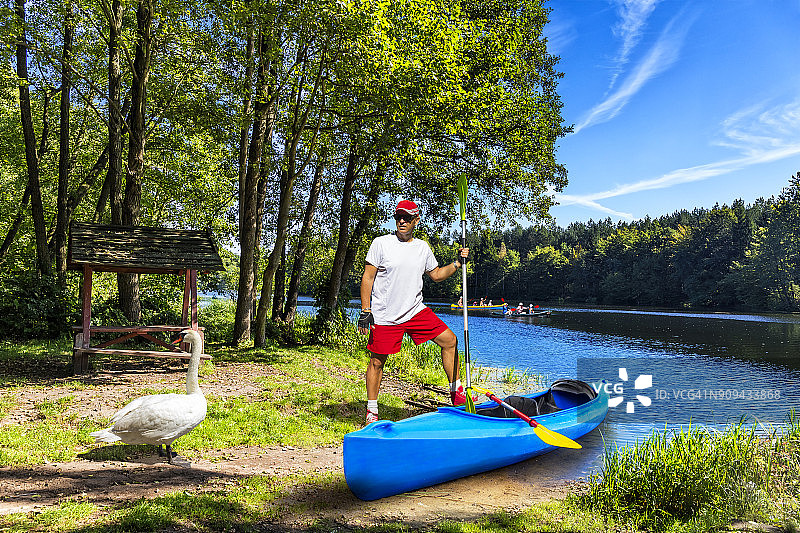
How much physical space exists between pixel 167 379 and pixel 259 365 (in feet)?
8.08

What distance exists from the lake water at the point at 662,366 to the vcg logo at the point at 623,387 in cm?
5

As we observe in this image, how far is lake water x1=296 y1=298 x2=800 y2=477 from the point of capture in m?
11.4

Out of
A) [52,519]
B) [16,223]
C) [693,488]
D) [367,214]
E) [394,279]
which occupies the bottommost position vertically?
[693,488]

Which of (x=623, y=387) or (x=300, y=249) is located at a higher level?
(x=300, y=249)

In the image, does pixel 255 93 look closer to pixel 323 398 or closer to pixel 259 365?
pixel 259 365

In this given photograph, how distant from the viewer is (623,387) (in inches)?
642

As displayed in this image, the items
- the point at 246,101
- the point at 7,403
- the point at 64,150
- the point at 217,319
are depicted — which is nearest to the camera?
the point at 7,403

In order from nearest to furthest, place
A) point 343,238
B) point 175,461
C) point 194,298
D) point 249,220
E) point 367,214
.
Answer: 1. point 175,461
2. point 194,298
3. point 249,220
4. point 343,238
5. point 367,214

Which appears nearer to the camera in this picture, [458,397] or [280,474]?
[280,474]

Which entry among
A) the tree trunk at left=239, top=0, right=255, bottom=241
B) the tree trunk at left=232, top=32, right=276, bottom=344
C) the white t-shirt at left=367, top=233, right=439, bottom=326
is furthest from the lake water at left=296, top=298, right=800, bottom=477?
the tree trunk at left=239, top=0, right=255, bottom=241

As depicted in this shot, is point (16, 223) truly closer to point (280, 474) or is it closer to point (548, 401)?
point (280, 474)

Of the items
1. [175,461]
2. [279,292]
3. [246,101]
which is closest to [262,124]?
[246,101]

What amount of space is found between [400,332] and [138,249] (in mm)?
6965

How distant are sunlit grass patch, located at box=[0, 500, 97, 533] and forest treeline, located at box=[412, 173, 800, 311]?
4629cm
